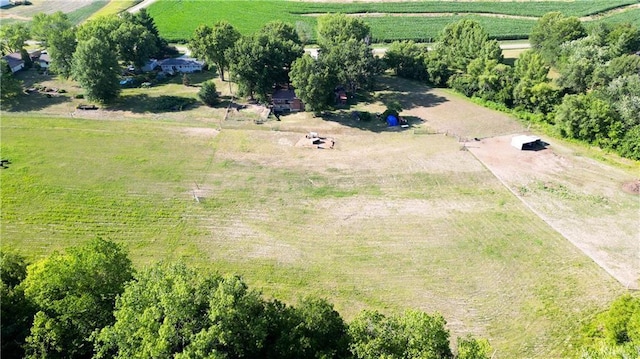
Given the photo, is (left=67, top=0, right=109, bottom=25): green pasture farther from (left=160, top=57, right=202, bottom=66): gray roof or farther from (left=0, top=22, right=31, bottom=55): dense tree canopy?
(left=160, top=57, right=202, bottom=66): gray roof

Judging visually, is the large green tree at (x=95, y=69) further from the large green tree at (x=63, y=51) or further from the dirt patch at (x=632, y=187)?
the dirt patch at (x=632, y=187)

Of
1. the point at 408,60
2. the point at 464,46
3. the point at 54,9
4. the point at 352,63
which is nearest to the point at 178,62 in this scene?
the point at 352,63

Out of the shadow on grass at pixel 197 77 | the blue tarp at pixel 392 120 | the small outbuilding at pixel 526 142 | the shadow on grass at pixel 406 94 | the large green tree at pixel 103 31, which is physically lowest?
the small outbuilding at pixel 526 142

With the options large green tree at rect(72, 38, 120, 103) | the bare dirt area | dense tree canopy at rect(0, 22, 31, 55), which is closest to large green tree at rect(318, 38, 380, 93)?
the bare dirt area

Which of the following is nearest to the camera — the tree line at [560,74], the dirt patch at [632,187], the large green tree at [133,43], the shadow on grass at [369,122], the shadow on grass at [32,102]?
the dirt patch at [632,187]

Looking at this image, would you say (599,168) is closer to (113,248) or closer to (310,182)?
(310,182)

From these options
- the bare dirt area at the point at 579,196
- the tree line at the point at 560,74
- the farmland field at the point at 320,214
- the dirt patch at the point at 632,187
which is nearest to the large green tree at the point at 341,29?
the tree line at the point at 560,74
